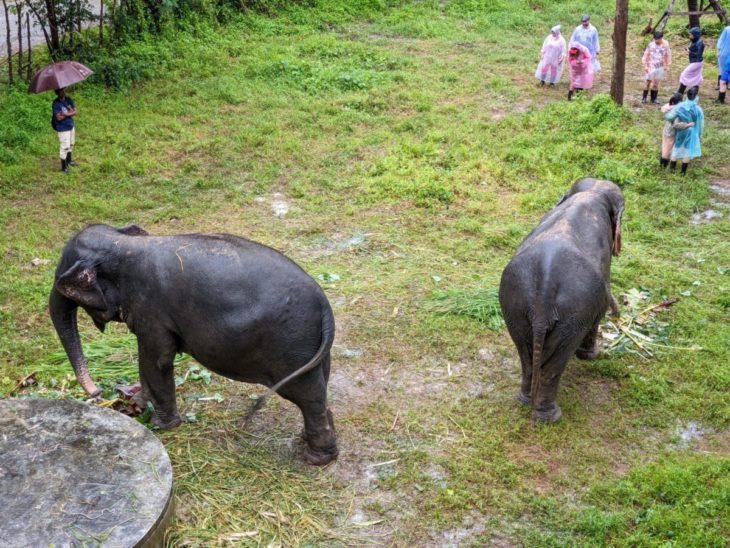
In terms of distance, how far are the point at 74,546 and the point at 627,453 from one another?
3744 millimetres

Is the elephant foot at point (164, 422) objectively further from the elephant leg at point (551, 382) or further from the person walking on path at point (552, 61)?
the person walking on path at point (552, 61)

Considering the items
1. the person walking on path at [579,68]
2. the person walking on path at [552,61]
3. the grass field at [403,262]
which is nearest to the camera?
the grass field at [403,262]

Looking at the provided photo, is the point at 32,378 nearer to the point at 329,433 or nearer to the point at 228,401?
the point at 228,401

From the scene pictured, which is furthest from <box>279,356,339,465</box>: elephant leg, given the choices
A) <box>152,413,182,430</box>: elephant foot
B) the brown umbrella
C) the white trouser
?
the brown umbrella

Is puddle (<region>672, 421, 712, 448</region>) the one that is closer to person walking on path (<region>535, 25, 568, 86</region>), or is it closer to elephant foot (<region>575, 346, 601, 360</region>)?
elephant foot (<region>575, 346, 601, 360</region>)

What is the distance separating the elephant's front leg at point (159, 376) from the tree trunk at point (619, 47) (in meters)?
9.49

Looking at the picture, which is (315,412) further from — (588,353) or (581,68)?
(581,68)

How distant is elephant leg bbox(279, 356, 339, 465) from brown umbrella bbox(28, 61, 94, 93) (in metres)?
7.06

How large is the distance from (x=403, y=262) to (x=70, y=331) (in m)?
3.79

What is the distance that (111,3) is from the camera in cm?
1484

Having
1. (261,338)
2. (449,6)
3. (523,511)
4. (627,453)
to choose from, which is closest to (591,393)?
(627,453)

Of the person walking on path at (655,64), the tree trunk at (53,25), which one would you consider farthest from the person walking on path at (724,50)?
the tree trunk at (53,25)

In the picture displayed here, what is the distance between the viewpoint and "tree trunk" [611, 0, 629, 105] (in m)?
12.6

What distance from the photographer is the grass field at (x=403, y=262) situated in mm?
5402
